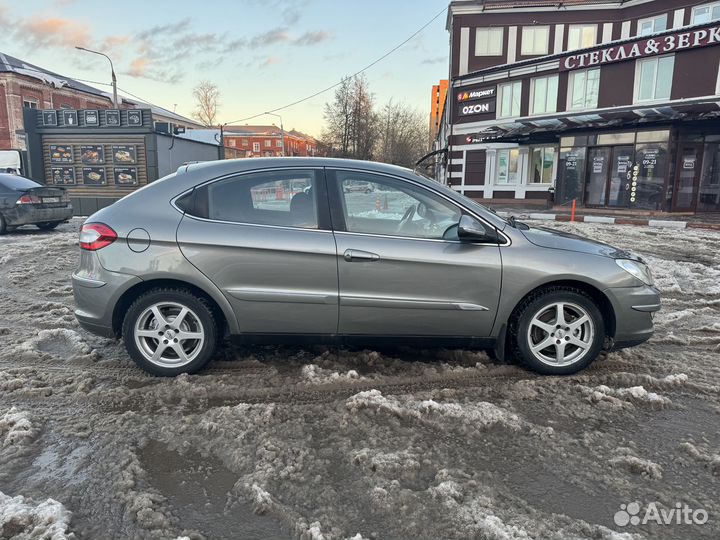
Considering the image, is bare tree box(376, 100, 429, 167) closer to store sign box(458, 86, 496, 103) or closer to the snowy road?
store sign box(458, 86, 496, 103)

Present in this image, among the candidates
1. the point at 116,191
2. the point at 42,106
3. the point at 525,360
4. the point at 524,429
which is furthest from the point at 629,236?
the point at 42,106

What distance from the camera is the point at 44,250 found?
9.89 metres

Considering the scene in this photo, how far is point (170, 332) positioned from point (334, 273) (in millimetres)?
1311

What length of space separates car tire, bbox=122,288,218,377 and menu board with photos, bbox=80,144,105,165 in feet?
60.1

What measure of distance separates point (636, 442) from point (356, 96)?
4791 cm

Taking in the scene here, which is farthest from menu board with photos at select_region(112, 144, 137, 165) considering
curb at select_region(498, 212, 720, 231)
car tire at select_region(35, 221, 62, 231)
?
curb at select_region(498, 212, 720, 231)

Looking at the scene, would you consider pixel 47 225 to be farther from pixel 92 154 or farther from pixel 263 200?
pixel 263 200

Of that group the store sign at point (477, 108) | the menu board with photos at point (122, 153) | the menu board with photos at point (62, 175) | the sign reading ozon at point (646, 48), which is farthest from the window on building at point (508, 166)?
the menu board with photos at point (62, 175)

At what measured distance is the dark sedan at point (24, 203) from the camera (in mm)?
11727

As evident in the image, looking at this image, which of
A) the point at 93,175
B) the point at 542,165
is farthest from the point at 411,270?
the point at 542,165

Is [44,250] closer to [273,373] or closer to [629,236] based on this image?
[273,373]

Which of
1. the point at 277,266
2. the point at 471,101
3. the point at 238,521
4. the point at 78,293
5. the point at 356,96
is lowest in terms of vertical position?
the point at 238,521

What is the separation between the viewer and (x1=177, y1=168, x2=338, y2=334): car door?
374 centimetres

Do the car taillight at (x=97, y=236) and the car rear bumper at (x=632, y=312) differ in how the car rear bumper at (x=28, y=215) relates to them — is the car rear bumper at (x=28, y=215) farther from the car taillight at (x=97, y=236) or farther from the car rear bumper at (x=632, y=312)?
the car rear bumper at (x=632, y=312)
